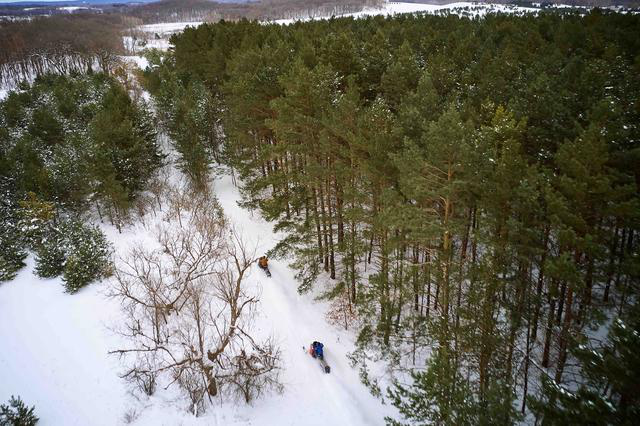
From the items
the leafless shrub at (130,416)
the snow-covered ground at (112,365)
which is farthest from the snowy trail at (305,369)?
the leafless shrub at (130,416)

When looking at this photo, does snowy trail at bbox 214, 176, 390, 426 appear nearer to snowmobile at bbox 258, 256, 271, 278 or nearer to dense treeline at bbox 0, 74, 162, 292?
snowmobile at bbox 258, 256, 271, 278

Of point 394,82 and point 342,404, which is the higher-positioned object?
point 394,82

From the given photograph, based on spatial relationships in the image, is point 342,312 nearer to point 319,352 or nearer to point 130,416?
point 319,352

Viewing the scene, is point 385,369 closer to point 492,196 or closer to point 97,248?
point 492,196

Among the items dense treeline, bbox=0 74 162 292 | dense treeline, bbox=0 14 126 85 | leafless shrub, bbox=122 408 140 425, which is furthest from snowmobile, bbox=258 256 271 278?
dense treeline, bbox=0 14 126 85

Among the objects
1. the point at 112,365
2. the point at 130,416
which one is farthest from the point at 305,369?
the point at 112,365

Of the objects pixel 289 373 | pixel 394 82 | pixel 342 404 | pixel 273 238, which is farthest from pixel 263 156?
pixel 342 404

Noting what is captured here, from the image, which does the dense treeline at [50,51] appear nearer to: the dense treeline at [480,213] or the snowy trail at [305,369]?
the dense treeline at [480,213]
